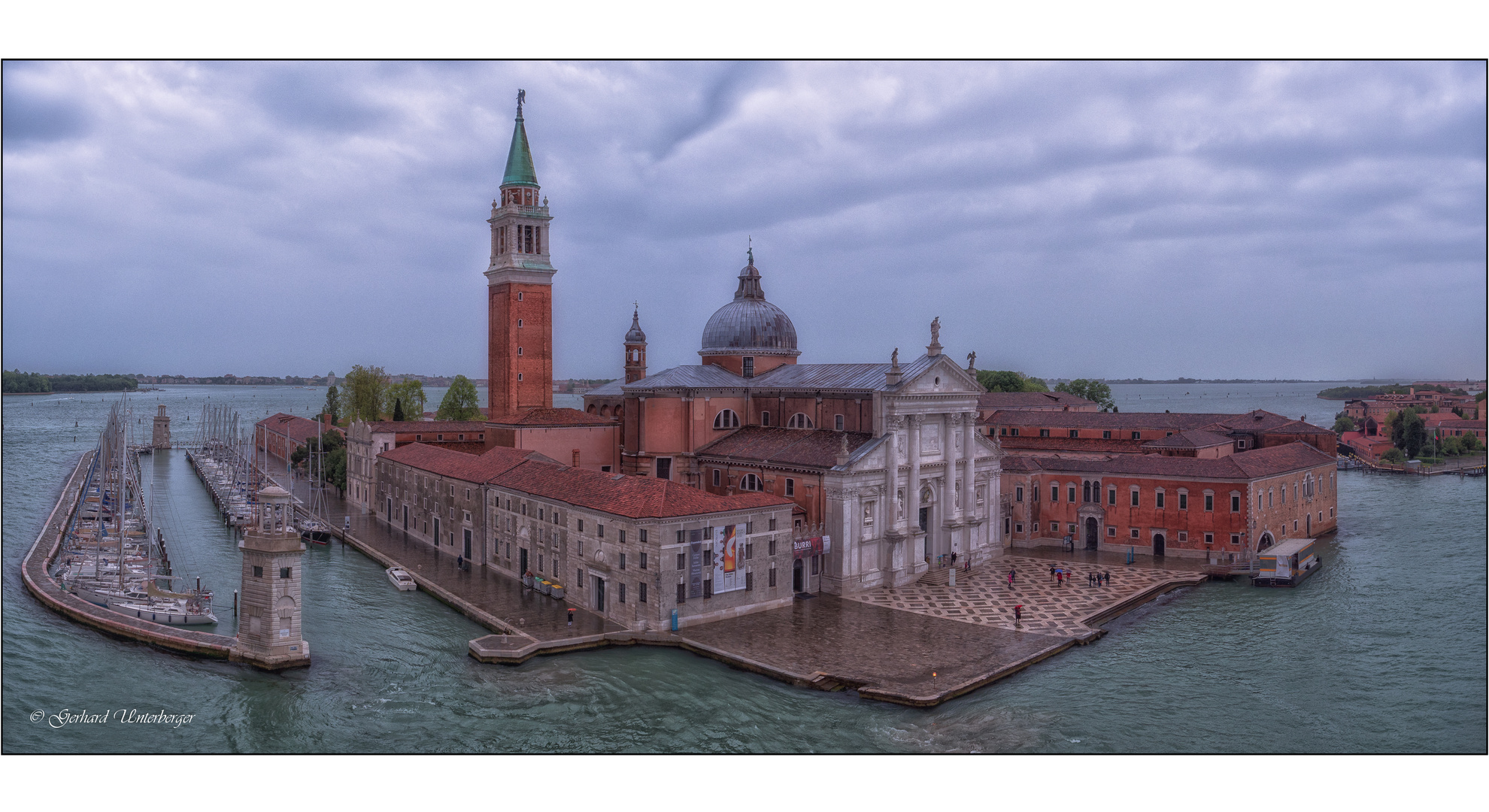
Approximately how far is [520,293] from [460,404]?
3340cm

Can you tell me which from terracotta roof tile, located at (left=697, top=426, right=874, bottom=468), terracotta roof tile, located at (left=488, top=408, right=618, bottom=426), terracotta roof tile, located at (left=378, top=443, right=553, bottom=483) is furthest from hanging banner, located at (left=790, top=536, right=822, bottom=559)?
terracotta roof tile, located at (left=488, top=408, right=618, bottom=426)

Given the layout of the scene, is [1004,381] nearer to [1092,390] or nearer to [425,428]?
[1092,390]

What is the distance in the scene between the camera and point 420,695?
86.3ft

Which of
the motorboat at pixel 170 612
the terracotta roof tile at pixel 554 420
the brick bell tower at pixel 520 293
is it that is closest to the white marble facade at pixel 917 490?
the terracotta roof tile at pixel 554 420

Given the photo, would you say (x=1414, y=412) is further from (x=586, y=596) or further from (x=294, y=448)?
(x=294, y=448)

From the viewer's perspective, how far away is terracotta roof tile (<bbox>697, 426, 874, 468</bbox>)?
4103 cm

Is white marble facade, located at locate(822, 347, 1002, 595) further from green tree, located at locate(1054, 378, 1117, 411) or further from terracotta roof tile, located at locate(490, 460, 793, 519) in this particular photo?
green tree, located at locate(1054, 378, 1117, 411)

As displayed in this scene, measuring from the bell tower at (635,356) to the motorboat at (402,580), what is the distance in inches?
874

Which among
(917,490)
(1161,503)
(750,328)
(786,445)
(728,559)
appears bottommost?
(728,559)

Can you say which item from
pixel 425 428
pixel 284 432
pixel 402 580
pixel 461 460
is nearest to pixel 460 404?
pixel 284 432

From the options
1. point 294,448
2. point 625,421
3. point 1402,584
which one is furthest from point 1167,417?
point 294,448

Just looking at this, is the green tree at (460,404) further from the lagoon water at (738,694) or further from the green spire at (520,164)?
the lagoon water at (738,694)

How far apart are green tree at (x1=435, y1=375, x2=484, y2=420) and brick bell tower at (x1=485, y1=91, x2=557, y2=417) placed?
91.5ft

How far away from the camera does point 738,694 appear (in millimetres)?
27016
